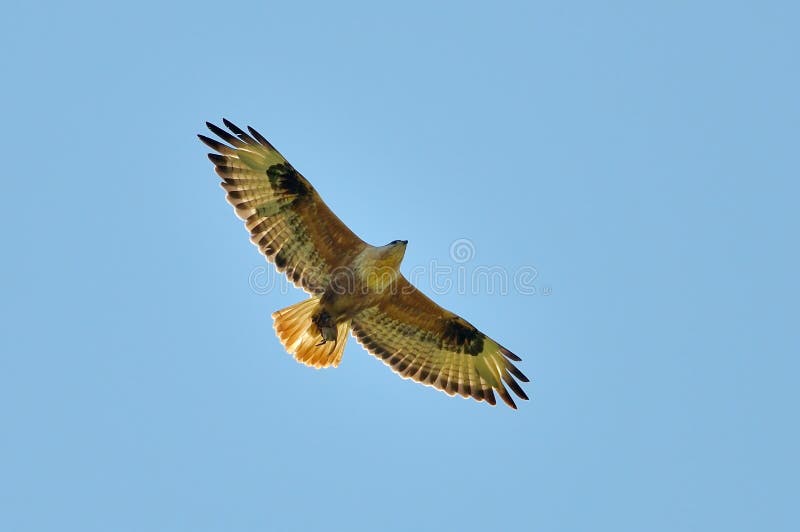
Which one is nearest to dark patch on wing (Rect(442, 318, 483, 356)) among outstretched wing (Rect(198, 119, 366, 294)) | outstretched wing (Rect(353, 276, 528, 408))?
outstretched wing (Rect(353, 276, 528, 408))

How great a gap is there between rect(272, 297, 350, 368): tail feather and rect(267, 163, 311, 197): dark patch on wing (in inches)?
56.1

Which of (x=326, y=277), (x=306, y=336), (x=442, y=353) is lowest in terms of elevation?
(x=306, y=336)

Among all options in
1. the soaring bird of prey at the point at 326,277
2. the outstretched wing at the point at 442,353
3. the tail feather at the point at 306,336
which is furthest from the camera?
the outstretched wing at the point at 442,353

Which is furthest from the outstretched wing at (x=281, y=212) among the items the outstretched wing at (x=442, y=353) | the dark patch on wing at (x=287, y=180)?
the outstretched wing at (x=442, y=353)

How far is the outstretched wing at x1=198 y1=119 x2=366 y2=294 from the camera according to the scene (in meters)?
15.1

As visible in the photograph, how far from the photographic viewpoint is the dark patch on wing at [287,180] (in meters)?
15.1

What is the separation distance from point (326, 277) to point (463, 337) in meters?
2.08

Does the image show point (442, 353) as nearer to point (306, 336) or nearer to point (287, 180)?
point (306, 336)

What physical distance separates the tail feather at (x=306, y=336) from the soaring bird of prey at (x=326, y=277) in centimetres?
1

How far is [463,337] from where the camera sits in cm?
1600

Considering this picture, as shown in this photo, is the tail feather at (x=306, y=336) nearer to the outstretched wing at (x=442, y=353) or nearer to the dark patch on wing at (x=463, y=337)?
the outstretched wing at (x=442, y=353)

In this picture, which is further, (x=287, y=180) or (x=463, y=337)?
(x=463, y=337)

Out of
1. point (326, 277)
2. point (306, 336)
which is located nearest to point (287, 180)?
point (326, 277)

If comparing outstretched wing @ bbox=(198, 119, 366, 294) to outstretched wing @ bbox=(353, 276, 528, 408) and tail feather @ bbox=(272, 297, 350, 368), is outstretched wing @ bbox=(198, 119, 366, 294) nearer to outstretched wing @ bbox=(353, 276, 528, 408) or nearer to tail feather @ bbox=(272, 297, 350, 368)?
tail feather @ bbox=(272, 297, 350, 368)
